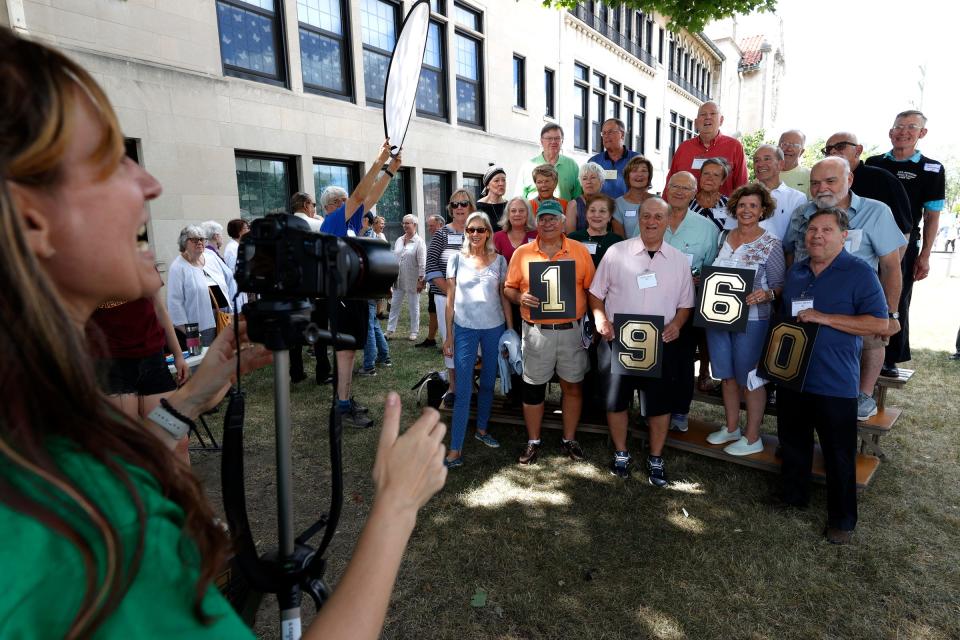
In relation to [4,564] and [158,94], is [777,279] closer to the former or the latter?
[4,564]

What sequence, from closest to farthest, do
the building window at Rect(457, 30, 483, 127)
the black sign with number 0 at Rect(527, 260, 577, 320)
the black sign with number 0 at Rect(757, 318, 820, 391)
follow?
1. the black sign with number 0 at Rect(757, 318, 820, 391)
2. the black sign with number 0 at Rect(527, 260, 577, 320)
3. the building window at Rect(457, 30, 483, 127)

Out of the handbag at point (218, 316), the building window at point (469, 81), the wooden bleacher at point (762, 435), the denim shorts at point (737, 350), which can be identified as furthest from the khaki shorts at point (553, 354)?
the building window at point (469, 81)

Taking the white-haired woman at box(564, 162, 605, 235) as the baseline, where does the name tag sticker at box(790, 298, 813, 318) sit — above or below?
below

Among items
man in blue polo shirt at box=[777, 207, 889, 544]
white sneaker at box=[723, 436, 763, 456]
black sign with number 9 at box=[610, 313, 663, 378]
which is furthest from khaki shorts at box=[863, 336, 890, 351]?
black sign with number 9 at box=[610, 313, 663, 378]

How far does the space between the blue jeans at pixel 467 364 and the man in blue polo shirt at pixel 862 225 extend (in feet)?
7.53

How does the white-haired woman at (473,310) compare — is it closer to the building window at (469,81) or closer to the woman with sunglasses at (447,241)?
the woman with sunglasses at (447,241)

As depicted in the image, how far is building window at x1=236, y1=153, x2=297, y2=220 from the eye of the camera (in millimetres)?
9156

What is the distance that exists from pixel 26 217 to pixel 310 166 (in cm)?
1017

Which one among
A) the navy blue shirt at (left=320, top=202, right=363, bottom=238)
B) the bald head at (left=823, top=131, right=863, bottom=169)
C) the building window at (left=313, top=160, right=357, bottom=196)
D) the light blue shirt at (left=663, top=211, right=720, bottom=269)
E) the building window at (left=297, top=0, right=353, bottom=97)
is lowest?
the light blue shirt at (left=663, top=211, right=720, bottom=269)

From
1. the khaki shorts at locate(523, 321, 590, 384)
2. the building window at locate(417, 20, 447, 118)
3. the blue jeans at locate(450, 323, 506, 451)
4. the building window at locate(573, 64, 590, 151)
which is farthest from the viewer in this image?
the building window at locate(573, 64, 590, 151)

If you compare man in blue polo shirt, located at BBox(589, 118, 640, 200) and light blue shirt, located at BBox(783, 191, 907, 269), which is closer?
light blue shirt, located at BBox(783, 191, 907, 269)

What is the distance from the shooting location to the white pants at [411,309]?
8586mm

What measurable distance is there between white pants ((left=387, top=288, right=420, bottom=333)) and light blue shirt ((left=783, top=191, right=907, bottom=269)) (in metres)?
5.76

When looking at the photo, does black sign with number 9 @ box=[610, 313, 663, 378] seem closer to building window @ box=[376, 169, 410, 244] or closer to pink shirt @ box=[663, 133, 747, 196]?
pink shirt @ box=[663, 133, 747, 196]
